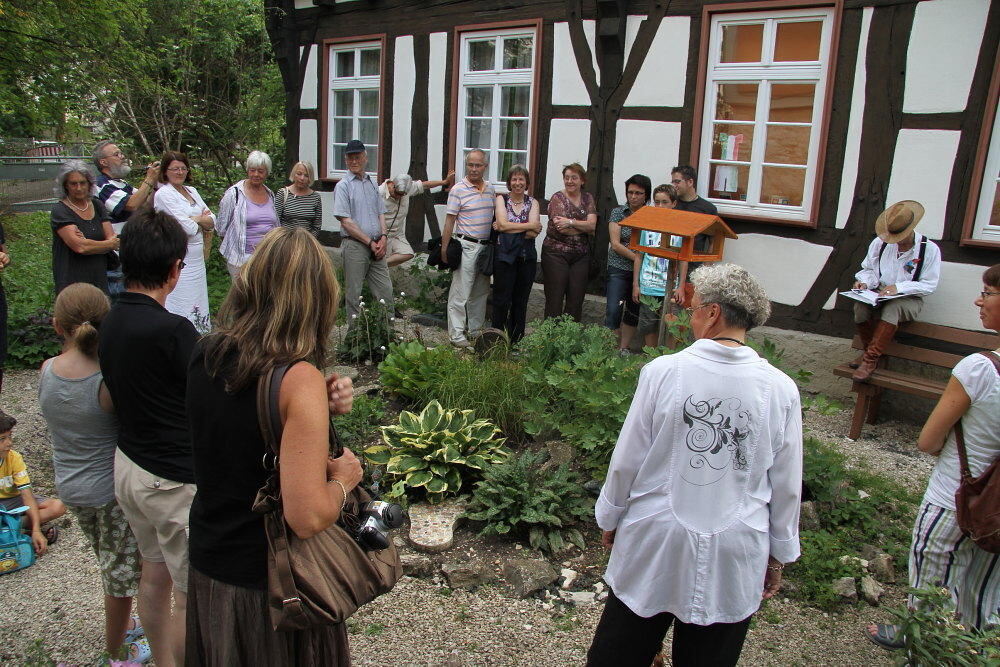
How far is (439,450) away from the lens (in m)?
4.32

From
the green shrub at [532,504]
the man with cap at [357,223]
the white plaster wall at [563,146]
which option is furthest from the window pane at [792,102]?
the green shrub at [532,504]

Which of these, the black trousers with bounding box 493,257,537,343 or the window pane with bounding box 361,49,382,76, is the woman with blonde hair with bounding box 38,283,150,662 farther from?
the window pane with bounding box 361,49,382,76

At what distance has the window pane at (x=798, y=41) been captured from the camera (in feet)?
20.7

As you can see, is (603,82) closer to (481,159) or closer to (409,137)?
(481,159)

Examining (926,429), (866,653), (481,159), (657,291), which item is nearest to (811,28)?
(657,291)

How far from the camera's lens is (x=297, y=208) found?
23.4ft

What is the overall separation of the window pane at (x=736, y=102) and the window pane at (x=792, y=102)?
0.17 meters

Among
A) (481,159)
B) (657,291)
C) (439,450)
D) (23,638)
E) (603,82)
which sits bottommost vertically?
(23,638)

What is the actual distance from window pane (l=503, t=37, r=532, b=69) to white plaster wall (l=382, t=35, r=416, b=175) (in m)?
1.31

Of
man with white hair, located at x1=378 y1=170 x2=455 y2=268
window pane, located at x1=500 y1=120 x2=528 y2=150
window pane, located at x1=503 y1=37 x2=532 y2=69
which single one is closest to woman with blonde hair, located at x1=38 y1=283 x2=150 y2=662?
man with white hair, located at x1=378 y1=170 x2=455 y2=268

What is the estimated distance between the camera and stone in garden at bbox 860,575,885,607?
3.61 m

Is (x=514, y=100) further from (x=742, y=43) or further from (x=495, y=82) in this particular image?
(x=742, y=43)

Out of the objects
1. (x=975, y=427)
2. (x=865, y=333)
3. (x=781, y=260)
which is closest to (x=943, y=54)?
(x=781, y=260)

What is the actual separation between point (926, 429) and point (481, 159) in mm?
5016
